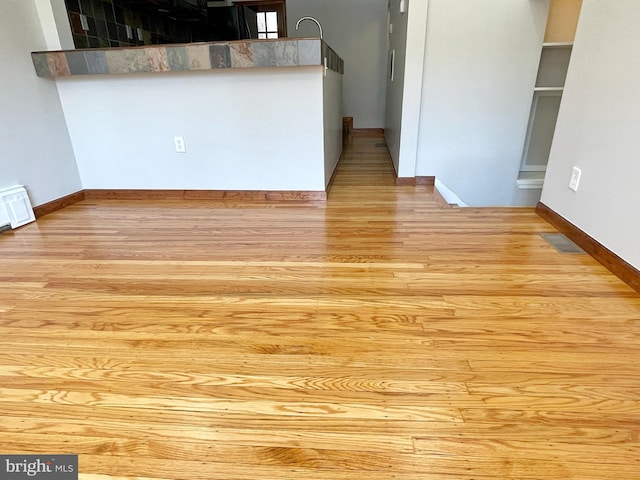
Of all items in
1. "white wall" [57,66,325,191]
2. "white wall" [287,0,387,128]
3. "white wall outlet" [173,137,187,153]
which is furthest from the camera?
"white wall" [287,0,387,128]

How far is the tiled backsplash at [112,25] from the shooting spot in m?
2.89

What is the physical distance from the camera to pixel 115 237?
221 centimetres

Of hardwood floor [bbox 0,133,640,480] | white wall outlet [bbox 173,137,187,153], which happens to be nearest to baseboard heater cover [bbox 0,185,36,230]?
hardwood floor [bbox 0,133,640,480]

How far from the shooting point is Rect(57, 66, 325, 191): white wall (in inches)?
101

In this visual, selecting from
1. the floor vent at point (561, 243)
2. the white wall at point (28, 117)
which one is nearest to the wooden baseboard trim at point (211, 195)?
the white wall at point (28, 117)

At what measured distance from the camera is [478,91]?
9.75ft

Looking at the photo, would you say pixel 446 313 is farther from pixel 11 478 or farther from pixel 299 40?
pixel 299 40

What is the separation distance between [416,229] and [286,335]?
122 cm

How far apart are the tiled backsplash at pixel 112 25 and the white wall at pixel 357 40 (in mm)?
2563

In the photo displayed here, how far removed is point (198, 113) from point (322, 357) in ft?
7.18

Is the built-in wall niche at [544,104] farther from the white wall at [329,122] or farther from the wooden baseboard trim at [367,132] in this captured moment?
the wooden baseboard trim at [367,132]

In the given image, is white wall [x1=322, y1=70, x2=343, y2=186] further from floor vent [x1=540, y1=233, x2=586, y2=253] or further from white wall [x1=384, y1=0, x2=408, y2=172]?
floor vent [x1=540, y1=233, x2=586, y2=253]

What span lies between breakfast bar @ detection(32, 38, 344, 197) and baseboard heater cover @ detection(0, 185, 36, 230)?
61 cm

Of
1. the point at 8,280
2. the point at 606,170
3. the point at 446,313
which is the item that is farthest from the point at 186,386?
the point at 606,170
